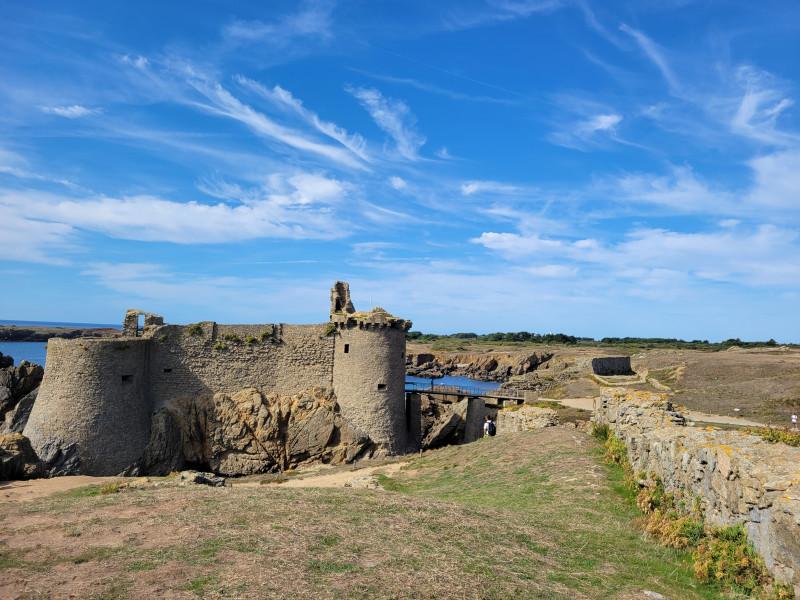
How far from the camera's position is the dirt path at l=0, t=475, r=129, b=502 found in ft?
62.8

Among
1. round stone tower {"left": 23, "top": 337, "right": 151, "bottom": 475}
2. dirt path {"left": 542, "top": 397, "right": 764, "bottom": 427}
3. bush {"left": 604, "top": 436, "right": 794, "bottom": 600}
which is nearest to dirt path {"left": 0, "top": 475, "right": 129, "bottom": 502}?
round stone tower {"left": 23, "top": 337, "right": 151, "bottom": 475}

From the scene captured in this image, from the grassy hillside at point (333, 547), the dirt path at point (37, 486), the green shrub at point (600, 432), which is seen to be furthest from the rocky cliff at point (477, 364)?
the grassy hillside at point (333, 547)

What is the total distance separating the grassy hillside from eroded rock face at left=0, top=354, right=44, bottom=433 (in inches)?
859

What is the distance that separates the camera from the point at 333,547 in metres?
8.98

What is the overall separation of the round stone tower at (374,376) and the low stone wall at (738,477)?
18.0 meters

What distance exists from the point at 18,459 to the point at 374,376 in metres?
16.9

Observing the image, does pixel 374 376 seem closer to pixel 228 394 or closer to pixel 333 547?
pixel 228 394

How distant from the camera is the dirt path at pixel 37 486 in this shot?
62.8 ft

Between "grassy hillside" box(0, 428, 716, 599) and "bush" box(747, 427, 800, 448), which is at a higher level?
"bush" box(747, 427, 800, 448)

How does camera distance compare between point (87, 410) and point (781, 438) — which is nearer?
point (781, 438)

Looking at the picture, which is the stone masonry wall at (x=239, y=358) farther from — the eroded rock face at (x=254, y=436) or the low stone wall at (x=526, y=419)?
the low stone wall at (x=526, y=419)

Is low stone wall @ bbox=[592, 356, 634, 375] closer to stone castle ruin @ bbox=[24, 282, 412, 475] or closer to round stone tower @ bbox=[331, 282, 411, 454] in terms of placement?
stone castle ruin @ bbox=[24, 282, 412, 475]

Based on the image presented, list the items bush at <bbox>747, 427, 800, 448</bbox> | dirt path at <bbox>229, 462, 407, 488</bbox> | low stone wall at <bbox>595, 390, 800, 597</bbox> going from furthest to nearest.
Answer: dirt path at <bbox>229, 462, 407, 488</bbox>, bush at <bbox>747, 427, 800, 448</bbox>, low stone wall at <bbox>595, 390, 800, 597</bbox>

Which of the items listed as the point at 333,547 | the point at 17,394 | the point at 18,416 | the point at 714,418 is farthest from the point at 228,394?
the point at 714,418
